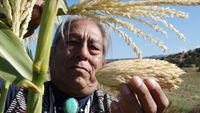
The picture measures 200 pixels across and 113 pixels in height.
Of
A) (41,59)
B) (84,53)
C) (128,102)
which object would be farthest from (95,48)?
(41,59)

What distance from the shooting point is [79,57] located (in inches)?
72.3

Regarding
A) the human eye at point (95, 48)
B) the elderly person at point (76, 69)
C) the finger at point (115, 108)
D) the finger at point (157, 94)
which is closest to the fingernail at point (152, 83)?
the finger at point (157, 94)

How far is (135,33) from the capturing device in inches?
43.2

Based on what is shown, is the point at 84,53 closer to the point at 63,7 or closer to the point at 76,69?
the point at 76,69

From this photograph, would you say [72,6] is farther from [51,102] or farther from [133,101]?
[51,102]

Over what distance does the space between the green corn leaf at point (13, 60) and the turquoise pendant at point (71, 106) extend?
786 mm

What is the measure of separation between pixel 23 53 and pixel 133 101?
0.31m

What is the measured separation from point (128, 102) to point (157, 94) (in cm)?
8

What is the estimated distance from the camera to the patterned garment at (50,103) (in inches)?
70.9

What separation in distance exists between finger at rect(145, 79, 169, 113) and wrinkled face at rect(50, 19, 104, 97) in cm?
62

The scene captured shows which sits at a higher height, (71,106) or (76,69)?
(76,69)

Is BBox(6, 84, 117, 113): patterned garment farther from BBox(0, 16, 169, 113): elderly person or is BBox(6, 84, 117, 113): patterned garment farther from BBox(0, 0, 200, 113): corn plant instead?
BBox(0, 0, 200, 113): corn plant

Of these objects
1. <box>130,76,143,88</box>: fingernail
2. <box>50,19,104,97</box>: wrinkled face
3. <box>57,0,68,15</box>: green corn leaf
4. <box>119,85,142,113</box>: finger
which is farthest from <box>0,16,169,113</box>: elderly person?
<box>130,76,143,88</box>: fingernail

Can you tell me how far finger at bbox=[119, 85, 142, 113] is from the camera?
1.14 metres
